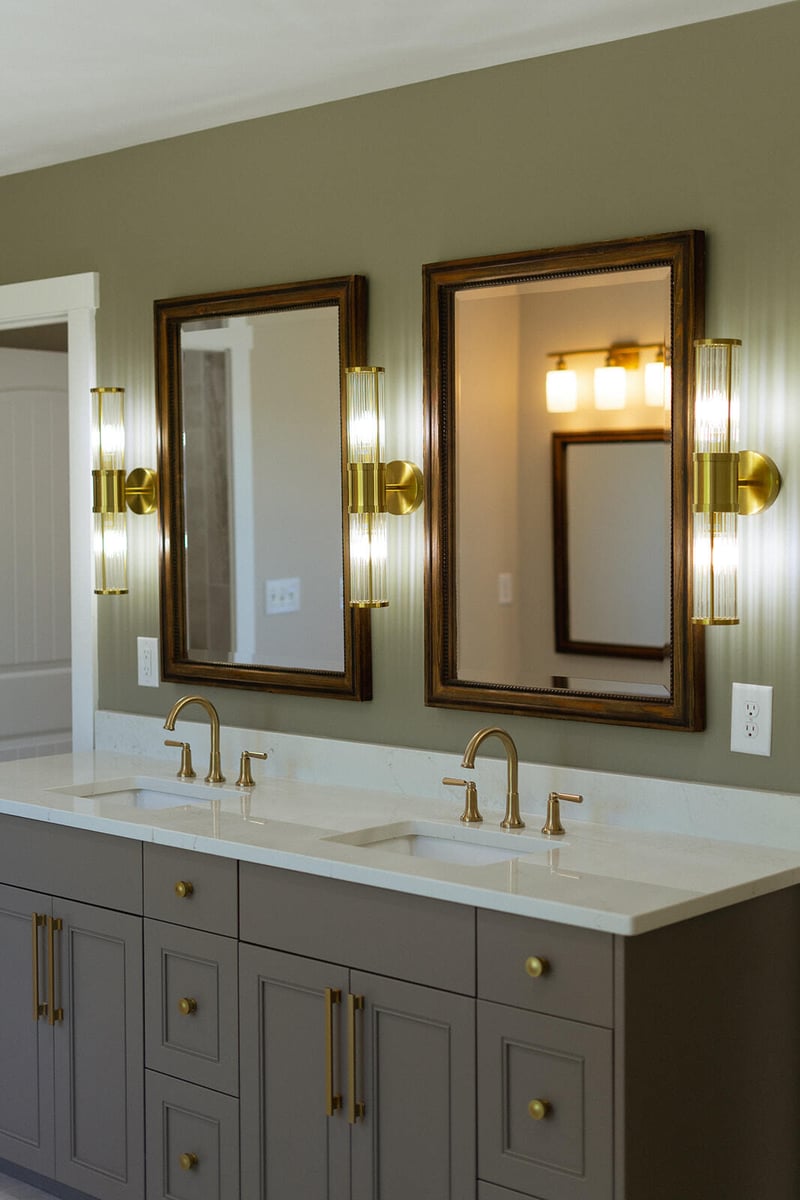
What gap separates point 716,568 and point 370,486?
78cm

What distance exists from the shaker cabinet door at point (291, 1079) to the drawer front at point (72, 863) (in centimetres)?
34

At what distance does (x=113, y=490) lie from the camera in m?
3.56

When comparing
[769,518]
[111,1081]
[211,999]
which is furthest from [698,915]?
[111,1081]

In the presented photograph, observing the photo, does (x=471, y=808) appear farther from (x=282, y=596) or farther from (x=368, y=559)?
(x=282, y=596)

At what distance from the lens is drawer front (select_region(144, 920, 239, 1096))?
2.67 m

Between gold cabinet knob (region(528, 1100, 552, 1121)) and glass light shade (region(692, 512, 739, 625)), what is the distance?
2.84ft

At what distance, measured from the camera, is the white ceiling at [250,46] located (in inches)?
103

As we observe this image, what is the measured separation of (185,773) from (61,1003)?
58 cm

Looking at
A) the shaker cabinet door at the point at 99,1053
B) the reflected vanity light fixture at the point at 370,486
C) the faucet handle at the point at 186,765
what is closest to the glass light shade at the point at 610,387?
the reflected vanity light fixture at the point at 370,486

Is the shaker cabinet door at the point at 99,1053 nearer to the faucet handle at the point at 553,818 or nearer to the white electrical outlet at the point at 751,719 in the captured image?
the faucet handle at the point at 553,818

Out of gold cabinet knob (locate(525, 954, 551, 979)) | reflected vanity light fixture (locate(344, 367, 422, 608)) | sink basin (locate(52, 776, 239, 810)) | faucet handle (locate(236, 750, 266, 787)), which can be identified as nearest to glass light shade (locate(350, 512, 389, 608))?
reflected vanity light fixture (locate(344, 367, 422, 608))

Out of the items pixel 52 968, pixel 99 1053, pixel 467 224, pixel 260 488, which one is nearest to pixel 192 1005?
pixel 99 1053

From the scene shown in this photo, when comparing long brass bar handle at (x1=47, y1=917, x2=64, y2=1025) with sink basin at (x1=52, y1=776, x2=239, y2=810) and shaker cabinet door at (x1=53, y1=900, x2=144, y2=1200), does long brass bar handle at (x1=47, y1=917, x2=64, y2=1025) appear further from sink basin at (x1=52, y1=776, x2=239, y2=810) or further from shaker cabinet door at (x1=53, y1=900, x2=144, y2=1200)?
sink basin at (x1=52, y1=776, x2=239, y2=810)

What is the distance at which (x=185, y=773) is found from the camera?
3.31 meters
